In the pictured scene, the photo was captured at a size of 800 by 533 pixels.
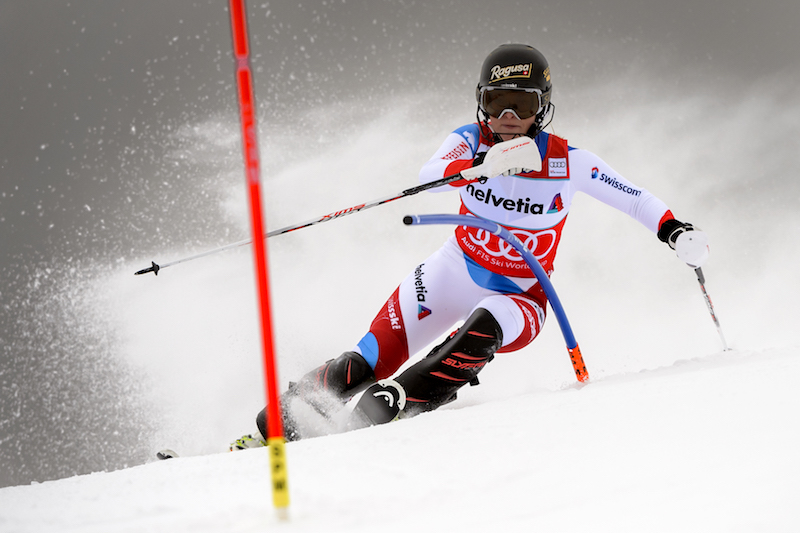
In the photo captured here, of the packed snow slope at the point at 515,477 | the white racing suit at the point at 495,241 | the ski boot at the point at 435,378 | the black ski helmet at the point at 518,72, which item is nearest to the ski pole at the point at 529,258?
the white racing suit at the point at 495,241

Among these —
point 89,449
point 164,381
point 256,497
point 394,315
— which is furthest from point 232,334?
point 256,497

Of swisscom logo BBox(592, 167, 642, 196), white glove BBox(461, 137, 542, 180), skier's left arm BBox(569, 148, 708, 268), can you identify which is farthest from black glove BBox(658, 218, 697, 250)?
white glove BBox(461, 137, 542, 180)

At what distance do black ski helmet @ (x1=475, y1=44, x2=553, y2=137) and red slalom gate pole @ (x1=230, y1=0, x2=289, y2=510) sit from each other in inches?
60.2

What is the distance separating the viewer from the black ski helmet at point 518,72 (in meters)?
2.36

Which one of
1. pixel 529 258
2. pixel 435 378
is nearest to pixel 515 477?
pixel 435 378

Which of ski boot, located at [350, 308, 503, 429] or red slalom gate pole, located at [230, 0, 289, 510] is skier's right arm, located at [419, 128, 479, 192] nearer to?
ski boot, located at [350, 308, 503, 429]

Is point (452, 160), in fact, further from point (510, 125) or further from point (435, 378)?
point (435, 378)

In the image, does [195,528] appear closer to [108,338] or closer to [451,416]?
[451,416]

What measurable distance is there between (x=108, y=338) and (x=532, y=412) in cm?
350

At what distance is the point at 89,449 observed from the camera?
4.28 m

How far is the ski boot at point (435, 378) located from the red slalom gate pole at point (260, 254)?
111 centimetres

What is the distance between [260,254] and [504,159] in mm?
1476

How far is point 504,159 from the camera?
88.4 inches

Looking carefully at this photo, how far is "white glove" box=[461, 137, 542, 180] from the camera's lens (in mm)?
2246
